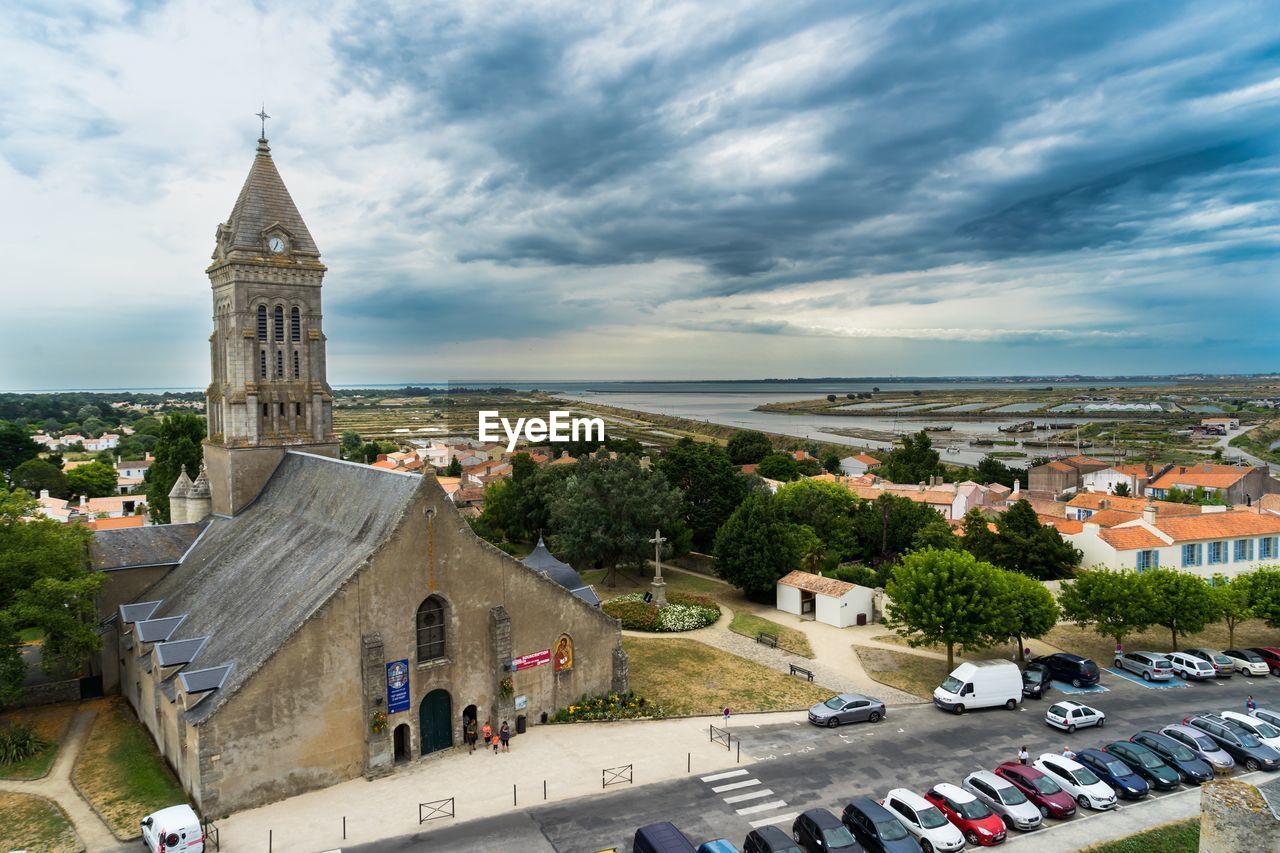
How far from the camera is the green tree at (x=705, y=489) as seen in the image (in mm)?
65188

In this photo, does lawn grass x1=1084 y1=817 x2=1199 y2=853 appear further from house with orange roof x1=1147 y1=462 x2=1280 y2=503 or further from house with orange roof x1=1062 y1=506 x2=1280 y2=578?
house with orange roof x1=1147 y1=462 x2=1280 y2=503

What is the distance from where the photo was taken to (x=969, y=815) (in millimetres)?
23594

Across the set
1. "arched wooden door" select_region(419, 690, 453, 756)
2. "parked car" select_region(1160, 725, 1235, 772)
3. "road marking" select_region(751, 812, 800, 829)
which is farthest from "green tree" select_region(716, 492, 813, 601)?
"road marking" select_region(751, 812, 800, 829)

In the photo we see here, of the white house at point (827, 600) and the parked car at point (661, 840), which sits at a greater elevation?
the parked car at point (661, 840)

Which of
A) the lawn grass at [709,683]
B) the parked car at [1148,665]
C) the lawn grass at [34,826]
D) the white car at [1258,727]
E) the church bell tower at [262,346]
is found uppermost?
the church bell tower at [262,346]

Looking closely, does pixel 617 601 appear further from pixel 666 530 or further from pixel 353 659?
pixel 353 659

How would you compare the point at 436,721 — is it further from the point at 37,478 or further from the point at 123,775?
the point at 37,478

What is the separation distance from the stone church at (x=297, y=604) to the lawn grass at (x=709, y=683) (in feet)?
10.3

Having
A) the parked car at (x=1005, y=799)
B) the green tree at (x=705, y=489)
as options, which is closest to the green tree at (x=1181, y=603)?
the parked car at (x=1005, y=799)

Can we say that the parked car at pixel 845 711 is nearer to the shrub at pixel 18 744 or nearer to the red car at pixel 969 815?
the red car at pixel 969 815

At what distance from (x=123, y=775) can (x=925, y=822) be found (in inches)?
1095

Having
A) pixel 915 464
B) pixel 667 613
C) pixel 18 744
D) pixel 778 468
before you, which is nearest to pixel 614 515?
pixel 667 613

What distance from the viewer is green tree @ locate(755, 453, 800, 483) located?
10356 cm

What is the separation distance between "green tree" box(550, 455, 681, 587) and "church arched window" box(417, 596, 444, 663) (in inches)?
1060
